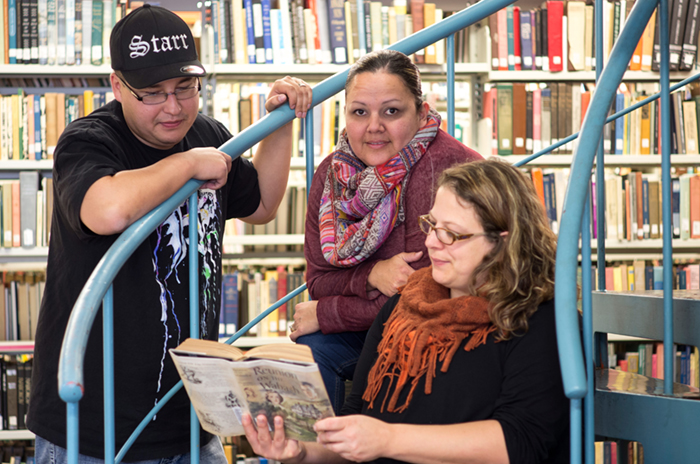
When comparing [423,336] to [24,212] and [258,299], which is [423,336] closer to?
[258,299]

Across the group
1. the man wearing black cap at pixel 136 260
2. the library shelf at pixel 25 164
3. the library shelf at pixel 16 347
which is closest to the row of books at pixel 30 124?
the library shelf at pixel 25 164

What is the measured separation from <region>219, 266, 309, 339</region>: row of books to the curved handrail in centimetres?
200

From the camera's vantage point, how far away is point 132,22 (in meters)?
1.36

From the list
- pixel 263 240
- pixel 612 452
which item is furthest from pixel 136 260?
pixel 612 452

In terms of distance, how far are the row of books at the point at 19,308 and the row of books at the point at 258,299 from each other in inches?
32.8

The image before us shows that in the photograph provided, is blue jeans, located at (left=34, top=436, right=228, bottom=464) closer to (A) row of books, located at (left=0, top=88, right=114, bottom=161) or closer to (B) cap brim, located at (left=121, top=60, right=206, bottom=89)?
(B) cap brim, located at (left=121, top=60, right=206, bottom=89)

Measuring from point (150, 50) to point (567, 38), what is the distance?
229 centimetres

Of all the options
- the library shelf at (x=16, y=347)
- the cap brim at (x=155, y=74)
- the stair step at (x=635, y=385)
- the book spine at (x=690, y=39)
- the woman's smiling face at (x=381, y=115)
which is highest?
the book spine at (x=690, y=39)

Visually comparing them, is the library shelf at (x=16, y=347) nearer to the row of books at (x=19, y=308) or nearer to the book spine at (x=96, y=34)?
the row of books at (x=19, y=308)

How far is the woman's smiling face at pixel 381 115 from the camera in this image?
1.39 metres

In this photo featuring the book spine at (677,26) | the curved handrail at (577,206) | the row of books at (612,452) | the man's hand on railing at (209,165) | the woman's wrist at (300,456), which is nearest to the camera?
the curved handrail at (577,206)

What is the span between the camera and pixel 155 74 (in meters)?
1.32

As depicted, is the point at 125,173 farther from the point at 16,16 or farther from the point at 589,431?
the point at 16,16

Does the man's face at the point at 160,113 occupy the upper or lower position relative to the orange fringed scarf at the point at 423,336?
upper
